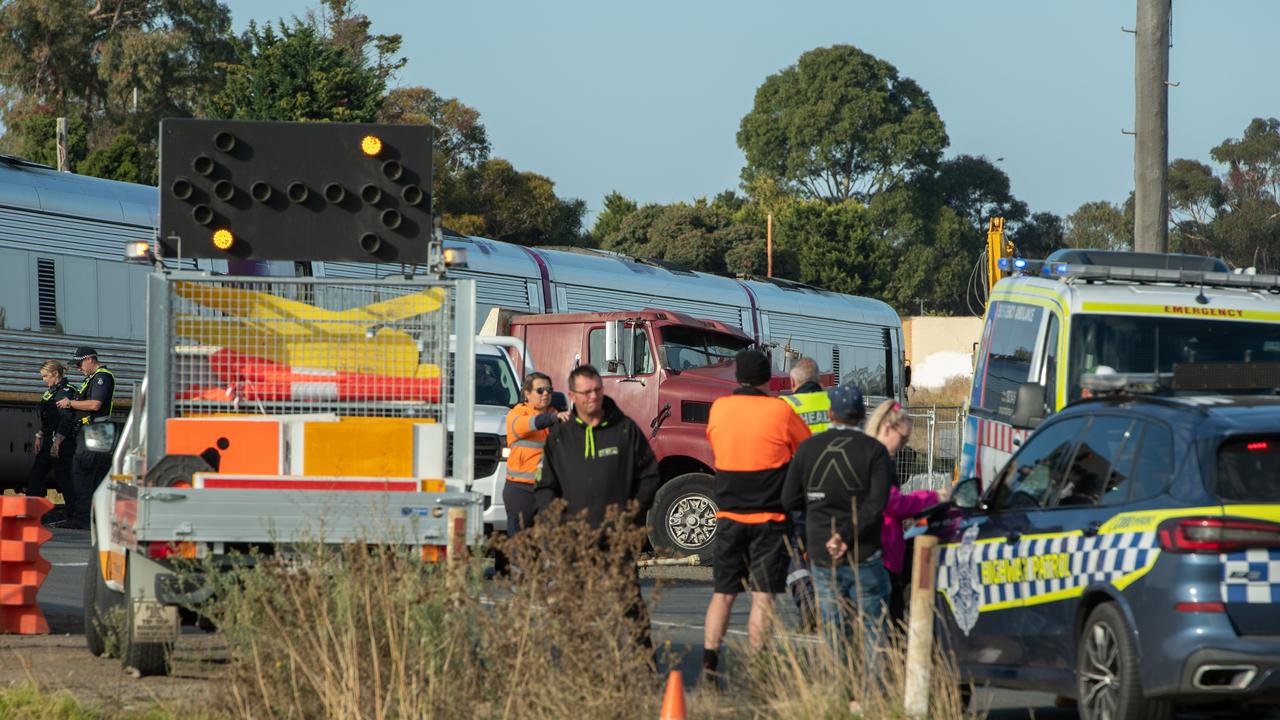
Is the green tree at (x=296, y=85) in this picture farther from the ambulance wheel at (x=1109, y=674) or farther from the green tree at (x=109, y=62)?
the ambulance wheel at (x=1109, y=674)

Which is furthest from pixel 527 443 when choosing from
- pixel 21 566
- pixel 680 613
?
A: pixel 21 566

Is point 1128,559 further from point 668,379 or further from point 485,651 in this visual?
point 668,379

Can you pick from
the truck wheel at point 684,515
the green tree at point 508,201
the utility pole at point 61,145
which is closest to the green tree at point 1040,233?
the green tree at point 508,201

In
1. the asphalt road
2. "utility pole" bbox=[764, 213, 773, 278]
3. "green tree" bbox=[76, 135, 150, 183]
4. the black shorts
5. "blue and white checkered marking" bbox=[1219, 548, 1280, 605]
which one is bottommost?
the asphalt road

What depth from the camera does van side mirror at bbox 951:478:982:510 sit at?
8672mm

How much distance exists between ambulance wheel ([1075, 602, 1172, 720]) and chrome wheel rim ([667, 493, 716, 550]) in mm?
9536

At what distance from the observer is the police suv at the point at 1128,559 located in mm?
6941

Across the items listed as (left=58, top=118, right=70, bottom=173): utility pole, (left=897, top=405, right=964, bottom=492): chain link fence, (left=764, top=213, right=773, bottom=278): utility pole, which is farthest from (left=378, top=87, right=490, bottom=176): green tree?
(left=897, top=405, right=964, bottom=492): chain link fence

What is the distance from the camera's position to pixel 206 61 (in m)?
57.6

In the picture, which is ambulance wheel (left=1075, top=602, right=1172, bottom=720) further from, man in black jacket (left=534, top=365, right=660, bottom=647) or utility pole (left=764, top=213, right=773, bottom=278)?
utility pole (left=764, top=213, right=773, bottom=278)

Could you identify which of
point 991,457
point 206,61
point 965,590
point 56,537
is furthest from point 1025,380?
point 206,61

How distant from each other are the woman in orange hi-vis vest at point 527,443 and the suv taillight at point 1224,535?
5.96 meters

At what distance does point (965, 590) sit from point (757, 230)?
66.8 metres

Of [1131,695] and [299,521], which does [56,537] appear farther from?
[1131,695]
